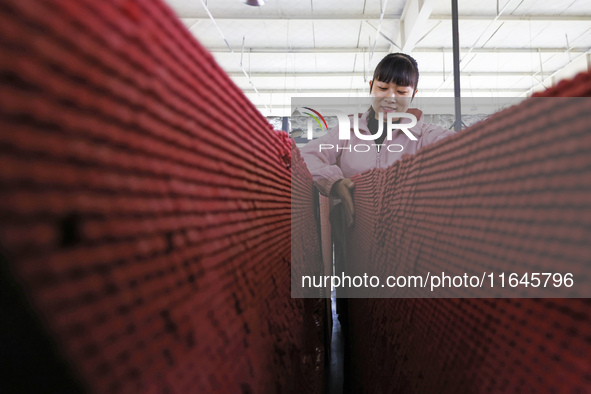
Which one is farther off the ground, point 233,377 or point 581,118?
point 581,118

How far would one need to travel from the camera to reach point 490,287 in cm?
27

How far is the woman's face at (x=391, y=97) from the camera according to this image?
1265 millimetres

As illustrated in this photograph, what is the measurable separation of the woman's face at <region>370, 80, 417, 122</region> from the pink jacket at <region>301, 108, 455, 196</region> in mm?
77

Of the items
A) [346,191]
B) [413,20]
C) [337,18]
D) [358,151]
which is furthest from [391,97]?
[337,18]

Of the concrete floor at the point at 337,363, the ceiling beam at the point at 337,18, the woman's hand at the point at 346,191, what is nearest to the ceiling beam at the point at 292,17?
the ceiling beam at the point at 337,18

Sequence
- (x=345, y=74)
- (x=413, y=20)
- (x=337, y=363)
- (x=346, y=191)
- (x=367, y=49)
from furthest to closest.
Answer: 1. (x=345, y=74)
2. (x=367, y=49)
3. (x=413, y=20)
4. (x=337, y=363)
5. (x=346, y=191)

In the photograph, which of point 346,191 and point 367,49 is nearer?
point 346,191

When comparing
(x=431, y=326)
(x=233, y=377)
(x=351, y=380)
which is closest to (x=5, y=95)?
(x=233, y=377)

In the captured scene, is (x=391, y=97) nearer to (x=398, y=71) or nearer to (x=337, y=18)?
(x=398, y=71)

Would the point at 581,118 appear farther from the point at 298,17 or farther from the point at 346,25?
the point at 346,25

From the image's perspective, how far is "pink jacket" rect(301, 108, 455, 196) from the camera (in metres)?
1.01

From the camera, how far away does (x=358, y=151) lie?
48.3 inches

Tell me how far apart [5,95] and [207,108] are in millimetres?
125

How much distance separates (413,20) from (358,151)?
4569 mm
